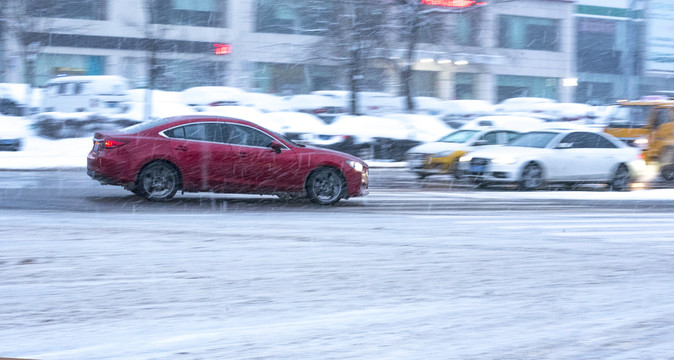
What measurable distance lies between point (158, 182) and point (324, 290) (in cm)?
664

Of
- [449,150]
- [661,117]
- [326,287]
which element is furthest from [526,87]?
[326,287]

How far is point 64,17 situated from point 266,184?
3553 cm

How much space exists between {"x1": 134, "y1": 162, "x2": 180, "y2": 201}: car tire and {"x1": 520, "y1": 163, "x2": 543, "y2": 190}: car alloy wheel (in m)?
7.78

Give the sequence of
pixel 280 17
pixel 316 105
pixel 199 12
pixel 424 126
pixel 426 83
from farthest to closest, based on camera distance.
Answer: pixel 426 83
pixel 280 17
pixel 199 12
pixel 316 105
pixel 424 126

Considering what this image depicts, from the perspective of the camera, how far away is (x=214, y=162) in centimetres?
1302

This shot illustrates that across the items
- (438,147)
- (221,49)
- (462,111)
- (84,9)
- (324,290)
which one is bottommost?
(324,290)

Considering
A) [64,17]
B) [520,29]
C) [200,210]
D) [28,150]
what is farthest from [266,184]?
[520,29]

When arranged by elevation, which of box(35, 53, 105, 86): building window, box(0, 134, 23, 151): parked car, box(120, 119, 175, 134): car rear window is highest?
box(35, 53, 105, 86): building window

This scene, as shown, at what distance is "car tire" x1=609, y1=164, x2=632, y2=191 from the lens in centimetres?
1866

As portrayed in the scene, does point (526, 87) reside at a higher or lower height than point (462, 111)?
higher

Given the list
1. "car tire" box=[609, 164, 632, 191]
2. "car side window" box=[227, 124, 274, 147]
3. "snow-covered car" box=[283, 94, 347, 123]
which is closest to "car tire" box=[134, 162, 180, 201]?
"car side window" box=[227, 124, 274, 147]

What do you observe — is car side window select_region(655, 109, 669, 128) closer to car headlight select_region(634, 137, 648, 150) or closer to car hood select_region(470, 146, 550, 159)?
car headlight select_region(634, 137, 648, 150)

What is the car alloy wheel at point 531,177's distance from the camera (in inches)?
694

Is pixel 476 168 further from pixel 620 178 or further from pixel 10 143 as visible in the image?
pixel 10 143
